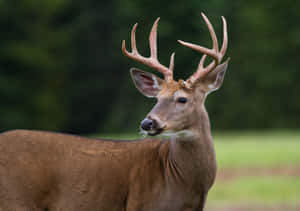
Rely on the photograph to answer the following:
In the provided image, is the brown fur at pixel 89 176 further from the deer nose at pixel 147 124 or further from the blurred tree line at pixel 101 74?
the blurred tree line at pixel 101 74

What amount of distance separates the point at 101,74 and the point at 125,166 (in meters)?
30.1

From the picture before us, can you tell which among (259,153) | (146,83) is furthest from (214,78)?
(259,153)

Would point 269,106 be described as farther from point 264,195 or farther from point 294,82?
point 264,195

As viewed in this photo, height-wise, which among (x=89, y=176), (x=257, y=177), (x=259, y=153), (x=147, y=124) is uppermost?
(x=147, y=124)

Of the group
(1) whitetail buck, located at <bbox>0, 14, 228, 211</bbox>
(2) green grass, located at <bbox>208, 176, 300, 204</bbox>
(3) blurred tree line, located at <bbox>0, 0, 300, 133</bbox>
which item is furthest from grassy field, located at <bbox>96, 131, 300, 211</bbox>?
(3) blurred tree line, located at <bbox>0, 0, 300, 133</bbox>

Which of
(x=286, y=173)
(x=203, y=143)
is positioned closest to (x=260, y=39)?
(x=286, y=173)

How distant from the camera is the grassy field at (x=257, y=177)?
10.7 meters

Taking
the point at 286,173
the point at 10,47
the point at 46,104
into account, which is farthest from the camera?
the point at 46,104

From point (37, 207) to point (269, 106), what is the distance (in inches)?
1358

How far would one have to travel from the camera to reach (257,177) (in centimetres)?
1408

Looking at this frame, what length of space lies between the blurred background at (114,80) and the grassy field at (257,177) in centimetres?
8

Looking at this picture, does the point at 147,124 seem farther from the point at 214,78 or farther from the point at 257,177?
the point at 257,177

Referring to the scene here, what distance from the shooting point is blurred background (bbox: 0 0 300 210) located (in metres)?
26.2

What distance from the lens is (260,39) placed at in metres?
38.7
